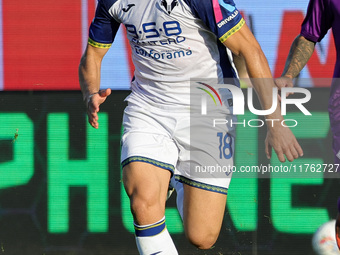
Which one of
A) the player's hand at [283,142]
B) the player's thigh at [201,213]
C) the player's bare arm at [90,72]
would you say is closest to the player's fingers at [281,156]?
the player's hand at [283,142]

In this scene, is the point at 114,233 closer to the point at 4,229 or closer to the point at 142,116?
the point at 4,229

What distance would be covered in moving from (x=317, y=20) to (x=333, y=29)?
5.8 inches

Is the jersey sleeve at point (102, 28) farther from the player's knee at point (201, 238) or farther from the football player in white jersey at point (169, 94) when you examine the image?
the player's knee at point (201, 238)

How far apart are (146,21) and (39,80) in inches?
63.5

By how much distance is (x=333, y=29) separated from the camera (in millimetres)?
3697

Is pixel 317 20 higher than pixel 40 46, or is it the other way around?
pixel 317 20

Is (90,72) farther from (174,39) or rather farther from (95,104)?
(174,39)

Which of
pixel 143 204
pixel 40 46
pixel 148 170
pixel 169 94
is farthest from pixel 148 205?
pixel 40 46

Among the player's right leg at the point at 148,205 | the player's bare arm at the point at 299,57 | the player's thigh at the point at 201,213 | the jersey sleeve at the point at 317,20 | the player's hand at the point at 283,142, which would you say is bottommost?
the player's thigh at the point at 201,213

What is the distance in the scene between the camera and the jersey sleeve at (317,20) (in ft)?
12.3

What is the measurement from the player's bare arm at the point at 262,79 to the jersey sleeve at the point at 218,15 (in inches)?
1.7

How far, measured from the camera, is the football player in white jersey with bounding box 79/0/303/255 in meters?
3.66

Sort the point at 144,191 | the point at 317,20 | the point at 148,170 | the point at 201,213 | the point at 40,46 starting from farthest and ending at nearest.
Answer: the point at 40,46, the point at 201,213, the point at 317,20, the point at 148,170, the point at 144,191

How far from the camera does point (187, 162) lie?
159 inches
